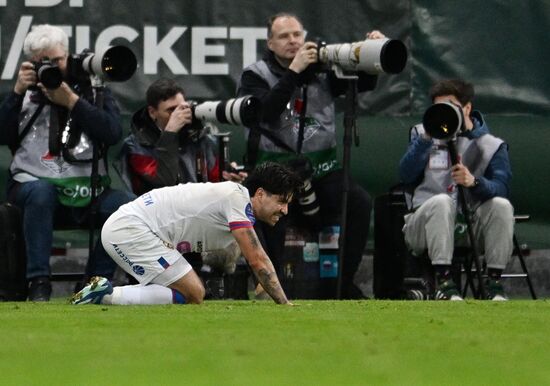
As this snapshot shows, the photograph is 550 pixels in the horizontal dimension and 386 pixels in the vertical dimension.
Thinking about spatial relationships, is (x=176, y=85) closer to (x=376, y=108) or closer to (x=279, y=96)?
(x=279, y=96)

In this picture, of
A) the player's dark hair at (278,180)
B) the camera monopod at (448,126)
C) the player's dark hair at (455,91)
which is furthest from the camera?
the player's dark hair at (455,91)

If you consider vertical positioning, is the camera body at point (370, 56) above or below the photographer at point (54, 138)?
above

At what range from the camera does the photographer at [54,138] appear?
37.7ft

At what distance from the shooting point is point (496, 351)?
6.86 meters

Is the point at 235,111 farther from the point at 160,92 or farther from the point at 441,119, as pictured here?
the point at 441,119

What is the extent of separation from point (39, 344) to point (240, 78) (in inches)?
218

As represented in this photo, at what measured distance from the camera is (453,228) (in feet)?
38.4

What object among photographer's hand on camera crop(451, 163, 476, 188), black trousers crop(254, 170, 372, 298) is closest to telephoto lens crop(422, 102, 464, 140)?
photographer's hand on camera crop(451, 163, 476, 188)

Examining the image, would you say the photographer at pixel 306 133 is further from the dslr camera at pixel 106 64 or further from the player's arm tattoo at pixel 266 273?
the player's arm tattoo at pixel 266 273

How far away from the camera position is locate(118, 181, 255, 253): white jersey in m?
9.98

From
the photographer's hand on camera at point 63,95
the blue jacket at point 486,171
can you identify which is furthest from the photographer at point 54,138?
the blue jacket at point 486,171

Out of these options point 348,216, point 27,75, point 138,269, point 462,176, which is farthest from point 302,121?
point 138,269

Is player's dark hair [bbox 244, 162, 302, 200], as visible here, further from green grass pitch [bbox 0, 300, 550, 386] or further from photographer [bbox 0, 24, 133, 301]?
photographer [bbox 0, 24, 133, 301]

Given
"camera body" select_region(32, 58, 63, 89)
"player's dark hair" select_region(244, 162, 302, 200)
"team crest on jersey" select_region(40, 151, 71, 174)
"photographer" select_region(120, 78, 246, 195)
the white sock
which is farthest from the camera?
"photographer" select_region(120, 78, 246, 195)
